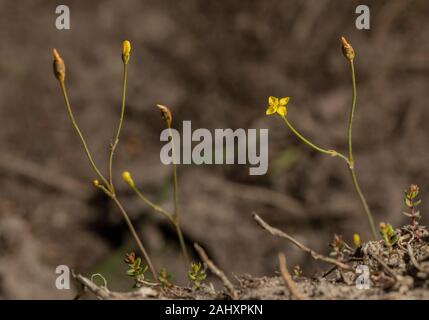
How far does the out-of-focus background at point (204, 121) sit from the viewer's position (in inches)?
186

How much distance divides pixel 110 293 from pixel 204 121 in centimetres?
390

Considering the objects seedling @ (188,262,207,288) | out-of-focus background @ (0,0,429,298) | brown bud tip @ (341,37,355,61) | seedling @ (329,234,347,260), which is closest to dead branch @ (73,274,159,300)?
seedling @ (188,262,207,288)

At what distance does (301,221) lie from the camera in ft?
15.6

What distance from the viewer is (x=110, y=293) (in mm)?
1607

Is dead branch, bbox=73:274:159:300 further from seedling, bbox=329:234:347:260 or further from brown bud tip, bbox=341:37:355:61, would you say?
brown bud tip, bbox=341:37:355:61

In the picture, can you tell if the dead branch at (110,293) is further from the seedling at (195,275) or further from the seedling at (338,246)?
the seedling at (338,246)

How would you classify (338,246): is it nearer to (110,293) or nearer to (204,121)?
(110,293)

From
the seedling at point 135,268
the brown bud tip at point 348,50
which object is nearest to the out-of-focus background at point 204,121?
the seedling at point 135,268

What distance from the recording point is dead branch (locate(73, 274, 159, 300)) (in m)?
1.59

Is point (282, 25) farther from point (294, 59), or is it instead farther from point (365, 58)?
Answer: point (365, 58)

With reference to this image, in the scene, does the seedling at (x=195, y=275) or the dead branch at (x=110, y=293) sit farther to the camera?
the seedling at (x=195, y=275)

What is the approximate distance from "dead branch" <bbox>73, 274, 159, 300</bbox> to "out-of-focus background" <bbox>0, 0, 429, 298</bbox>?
2.66 metres

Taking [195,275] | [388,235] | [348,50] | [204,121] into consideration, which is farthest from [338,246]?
[204,121]

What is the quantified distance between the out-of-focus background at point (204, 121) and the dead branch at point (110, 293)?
2662mm
